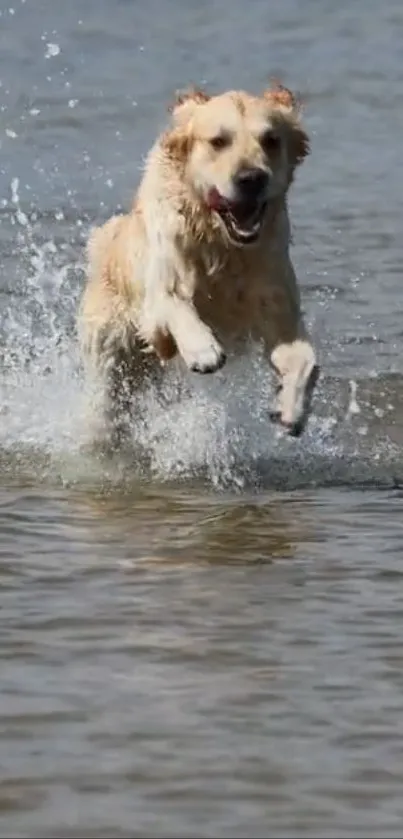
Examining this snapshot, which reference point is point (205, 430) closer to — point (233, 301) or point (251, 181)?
point (233, 301)

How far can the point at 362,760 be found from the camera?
4.13m

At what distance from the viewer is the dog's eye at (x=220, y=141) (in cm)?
655

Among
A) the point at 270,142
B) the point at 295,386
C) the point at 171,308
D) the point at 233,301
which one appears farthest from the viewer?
the point at 233,301

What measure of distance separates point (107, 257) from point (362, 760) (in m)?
3.78

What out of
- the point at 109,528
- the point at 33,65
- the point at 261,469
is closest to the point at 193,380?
the point at 261,469

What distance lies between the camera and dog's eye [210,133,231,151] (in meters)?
6.55

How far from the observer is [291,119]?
22.3 feet

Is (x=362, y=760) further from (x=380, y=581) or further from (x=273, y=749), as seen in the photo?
(x=380, y=581)

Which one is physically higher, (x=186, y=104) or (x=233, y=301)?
(x=186, y=104)

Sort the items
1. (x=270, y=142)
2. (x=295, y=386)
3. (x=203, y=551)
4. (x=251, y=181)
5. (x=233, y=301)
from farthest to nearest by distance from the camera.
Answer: (x=233, y=301) < (x=295, y=386) < (x=270, y=142) < (x=251, y=181) < (x=203, y=551)

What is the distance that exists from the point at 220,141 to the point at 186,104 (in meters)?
0.33

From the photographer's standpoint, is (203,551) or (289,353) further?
(289,353)

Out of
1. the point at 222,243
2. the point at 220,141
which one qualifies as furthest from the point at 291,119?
the point at 222,243

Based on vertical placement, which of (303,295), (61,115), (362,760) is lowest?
(362,760)
